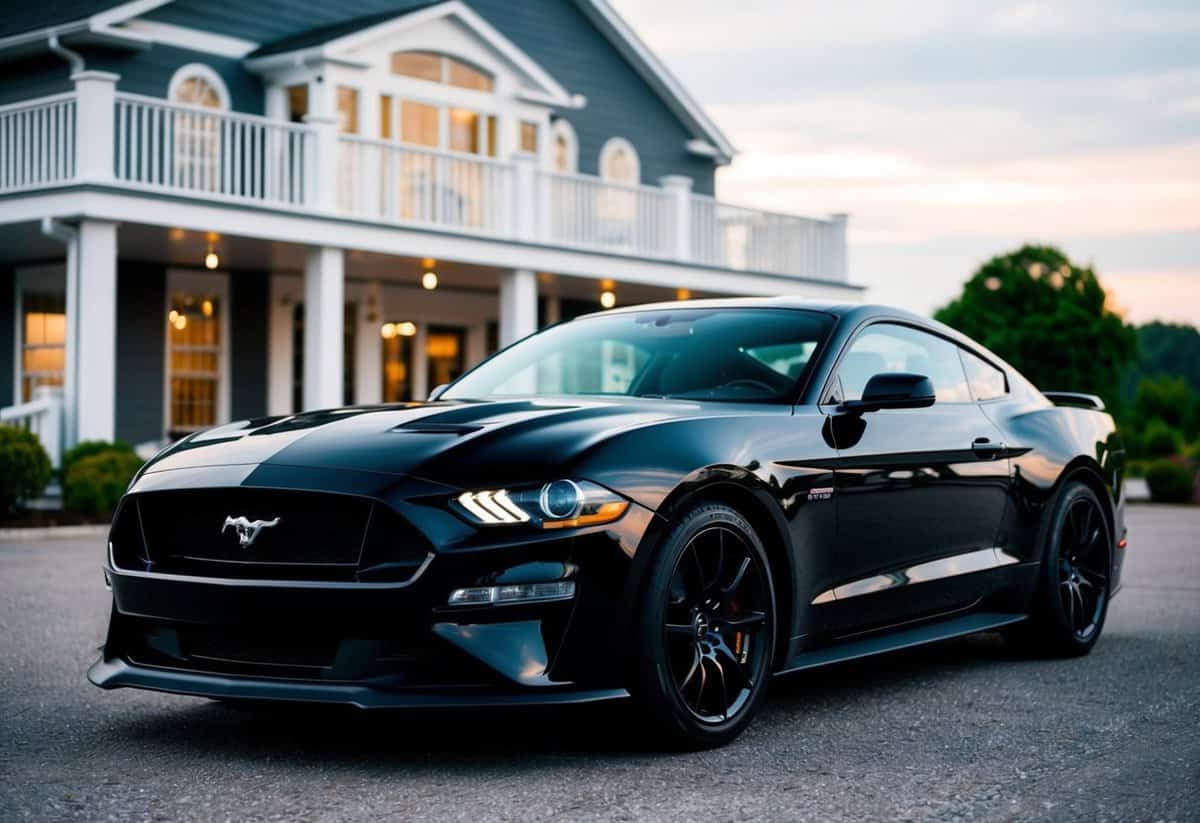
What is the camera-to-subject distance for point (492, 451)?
4832mm

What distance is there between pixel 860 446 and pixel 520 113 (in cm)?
1929

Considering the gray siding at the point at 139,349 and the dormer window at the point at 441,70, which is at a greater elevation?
the dormer window at the point at 441,70

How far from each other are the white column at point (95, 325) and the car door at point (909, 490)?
12.3 meters

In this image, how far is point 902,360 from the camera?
6.66 meters

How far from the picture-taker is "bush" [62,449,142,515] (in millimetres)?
16594

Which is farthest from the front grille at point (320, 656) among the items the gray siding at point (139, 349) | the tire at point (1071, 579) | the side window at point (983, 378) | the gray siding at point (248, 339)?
the gray siding at point (248, 339)

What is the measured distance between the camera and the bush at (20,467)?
53.9 feet

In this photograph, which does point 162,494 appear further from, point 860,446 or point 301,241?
point 301,241

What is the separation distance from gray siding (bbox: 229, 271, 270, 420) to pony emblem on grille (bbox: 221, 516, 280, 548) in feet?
59.5

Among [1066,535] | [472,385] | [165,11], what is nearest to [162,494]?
[472,385]

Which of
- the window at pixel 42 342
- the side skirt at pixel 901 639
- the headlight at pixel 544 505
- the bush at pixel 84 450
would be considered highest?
the window at pixel 42 342

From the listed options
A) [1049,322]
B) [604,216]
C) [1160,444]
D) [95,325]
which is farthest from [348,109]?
[1049,322]

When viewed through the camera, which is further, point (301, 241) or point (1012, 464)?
point (301, 241)

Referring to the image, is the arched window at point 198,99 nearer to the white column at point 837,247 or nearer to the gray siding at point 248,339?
the gray siding at point 248,339
